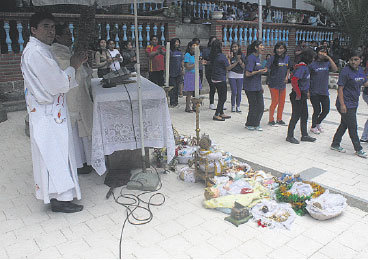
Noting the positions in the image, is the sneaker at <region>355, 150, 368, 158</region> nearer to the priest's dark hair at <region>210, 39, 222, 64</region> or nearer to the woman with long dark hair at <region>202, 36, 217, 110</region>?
the priest's dark hair at <region>210, 39, 222, 64</region>

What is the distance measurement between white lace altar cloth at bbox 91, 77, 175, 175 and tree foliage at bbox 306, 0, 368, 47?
39.3 feet

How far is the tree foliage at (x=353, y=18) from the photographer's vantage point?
13.1 meters

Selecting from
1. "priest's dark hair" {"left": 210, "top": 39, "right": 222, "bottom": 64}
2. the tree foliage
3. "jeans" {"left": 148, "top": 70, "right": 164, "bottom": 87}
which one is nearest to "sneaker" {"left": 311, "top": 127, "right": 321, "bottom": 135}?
"priest's dark hair" {"left": 210, "top": 39, "right": 222, "bottom": 64}

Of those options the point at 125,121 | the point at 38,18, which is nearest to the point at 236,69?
the point at 125,121

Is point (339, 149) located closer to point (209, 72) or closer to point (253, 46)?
point (253, 46)

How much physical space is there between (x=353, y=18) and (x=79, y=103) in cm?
1265

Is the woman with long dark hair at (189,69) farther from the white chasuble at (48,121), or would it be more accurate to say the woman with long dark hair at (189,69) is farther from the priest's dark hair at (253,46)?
the white chasuble at (48,121)

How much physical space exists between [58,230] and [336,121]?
6279 mm

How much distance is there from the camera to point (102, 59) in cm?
809

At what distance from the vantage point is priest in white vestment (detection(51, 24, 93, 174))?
14.3 feet

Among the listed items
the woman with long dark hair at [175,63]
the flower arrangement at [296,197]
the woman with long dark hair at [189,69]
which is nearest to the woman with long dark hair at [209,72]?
the woman with long dark hair at [189,69]

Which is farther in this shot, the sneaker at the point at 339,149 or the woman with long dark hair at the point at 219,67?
the woman with long dark hair at the point at 219,67

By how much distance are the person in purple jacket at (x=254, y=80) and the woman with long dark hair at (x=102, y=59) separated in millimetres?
3252

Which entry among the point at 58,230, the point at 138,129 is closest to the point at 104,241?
the point at 58,230
